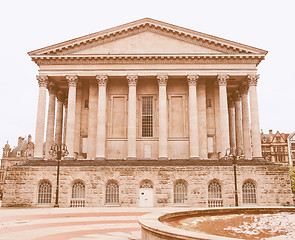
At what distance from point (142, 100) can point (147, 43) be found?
7.23 meters

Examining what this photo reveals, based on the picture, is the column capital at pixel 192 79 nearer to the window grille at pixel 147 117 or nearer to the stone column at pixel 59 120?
the window grille at pixel 147 117

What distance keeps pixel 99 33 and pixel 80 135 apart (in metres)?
13.1

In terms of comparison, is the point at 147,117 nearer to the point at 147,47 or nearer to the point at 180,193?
the point at 147,47

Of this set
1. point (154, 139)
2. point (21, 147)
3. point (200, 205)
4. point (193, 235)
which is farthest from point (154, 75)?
point (21, 147)

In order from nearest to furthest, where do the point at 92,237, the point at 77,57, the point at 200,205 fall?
the point at 92,237 → the point at 200,205 → the point at 77,57

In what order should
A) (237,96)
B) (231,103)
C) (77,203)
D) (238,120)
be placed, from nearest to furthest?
1. (77,203)
2. (238,120)
3. (237,96)
4. (231,103)

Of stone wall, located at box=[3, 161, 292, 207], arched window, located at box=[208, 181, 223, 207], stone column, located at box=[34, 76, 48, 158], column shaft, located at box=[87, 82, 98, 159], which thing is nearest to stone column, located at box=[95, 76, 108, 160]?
column shaft, located at box=[87, 82, 98, 159]

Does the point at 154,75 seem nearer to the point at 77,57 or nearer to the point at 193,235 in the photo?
the point at 77,57

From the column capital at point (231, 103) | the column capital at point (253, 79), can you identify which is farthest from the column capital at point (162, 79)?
the column capital at point (231, 103)

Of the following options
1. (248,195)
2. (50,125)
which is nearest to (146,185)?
(248,195)

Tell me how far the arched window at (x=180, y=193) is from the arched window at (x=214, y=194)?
246 centimetres

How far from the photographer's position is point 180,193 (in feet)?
103

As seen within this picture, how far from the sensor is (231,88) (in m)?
45.2

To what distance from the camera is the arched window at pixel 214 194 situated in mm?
31188
